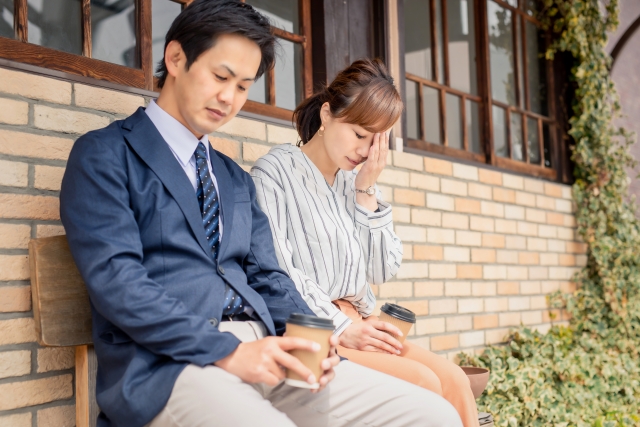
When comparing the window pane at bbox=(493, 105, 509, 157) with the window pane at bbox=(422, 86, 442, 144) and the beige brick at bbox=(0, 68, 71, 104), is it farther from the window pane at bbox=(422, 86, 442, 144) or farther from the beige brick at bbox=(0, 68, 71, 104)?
the beige brick at bbox=(0, 68, 71, 104)


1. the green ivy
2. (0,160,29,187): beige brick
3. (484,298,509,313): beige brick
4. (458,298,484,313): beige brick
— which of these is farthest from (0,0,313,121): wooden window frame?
the green ivy

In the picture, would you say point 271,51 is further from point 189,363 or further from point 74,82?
point 189,363

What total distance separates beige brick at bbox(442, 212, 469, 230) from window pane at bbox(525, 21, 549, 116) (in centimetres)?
148

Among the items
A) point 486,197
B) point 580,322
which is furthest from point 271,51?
point 580,322

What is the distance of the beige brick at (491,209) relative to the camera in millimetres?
3998

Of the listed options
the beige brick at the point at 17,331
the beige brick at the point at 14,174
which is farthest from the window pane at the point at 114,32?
the beige brick at the point at 17,331

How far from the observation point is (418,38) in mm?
3807

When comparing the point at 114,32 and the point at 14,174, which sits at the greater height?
the point at 114,32

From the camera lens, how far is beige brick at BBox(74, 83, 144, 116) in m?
1.96

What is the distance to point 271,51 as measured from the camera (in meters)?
1.82

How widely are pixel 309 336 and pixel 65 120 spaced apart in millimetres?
1066

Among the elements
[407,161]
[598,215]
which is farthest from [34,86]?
[598,215]

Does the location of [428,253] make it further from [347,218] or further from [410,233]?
[347,218]

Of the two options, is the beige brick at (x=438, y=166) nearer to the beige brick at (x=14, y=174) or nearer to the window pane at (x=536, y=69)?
Result: the window pane at (x=536, y=69)
